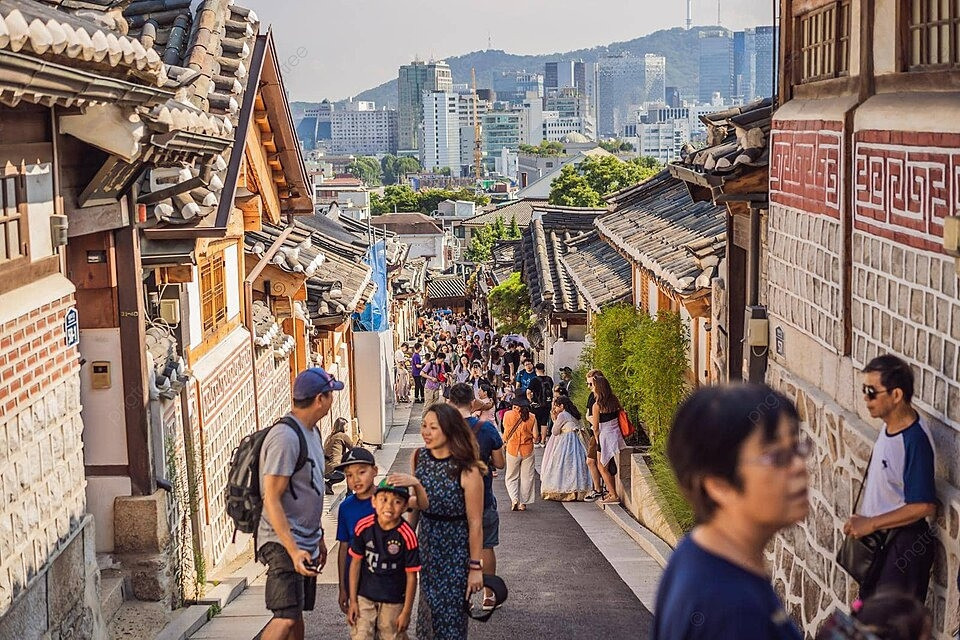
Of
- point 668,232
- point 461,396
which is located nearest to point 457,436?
point 461,396

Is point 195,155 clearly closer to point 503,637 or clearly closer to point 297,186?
point 503,637

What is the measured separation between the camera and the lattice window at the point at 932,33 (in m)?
6.42

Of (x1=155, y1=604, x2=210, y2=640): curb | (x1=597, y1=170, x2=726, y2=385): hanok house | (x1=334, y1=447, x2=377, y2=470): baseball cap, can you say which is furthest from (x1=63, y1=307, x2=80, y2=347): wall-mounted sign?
(x1=597, y1=170, x2=726, y2=385): hanok house

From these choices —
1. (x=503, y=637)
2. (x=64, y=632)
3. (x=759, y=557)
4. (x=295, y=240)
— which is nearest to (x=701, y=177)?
(x=503, y=637)

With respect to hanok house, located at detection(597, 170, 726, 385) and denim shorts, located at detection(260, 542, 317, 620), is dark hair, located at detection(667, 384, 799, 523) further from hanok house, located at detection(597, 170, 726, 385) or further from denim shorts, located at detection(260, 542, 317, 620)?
hanok house, located at detection(597, 170, 726, 385)

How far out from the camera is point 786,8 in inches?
402

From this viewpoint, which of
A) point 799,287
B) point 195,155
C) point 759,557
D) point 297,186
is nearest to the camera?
point 759,557

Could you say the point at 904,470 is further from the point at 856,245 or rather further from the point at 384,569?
the point at 384,569

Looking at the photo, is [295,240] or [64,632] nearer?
[64,632]

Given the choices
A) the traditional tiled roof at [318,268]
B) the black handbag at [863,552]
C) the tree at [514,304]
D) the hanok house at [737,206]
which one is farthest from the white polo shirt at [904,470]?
the tree at [514,304]

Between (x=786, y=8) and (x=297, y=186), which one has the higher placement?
(x=786, y=8)

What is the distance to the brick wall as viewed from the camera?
6.77 meters

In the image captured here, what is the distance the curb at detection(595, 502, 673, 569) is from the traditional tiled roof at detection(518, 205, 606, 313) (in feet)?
37.5

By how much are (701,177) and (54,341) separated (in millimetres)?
5248
